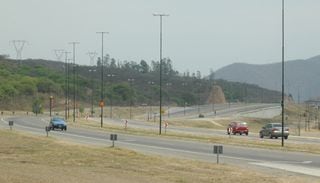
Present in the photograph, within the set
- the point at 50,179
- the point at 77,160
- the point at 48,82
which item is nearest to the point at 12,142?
the point at 77,160

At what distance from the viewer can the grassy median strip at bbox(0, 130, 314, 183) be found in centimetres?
2016

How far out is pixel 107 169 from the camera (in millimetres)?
23562

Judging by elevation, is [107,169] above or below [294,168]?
above

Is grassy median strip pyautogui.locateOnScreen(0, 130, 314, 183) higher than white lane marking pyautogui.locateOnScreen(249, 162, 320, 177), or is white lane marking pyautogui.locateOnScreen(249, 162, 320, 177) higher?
grassy median strip pyautogui.locateOnScreen(0, 130, 314, 183)

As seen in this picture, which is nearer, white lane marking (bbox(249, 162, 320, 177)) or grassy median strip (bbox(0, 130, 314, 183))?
grassy median strip (bbox(0, 130, 314, 183))

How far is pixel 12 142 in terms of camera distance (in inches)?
1540

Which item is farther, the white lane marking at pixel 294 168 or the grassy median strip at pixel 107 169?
the white lane marking at pixel 294 168

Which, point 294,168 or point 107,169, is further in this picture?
point 294,168

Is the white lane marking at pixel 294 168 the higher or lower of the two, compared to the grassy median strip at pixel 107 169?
lower

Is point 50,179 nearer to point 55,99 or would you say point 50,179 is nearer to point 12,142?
point 12,142

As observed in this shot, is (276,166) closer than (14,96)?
Yes

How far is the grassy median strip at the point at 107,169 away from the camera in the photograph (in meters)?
20.2

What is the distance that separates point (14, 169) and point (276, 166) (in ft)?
37.2

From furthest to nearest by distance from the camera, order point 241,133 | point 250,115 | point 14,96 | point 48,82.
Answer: point 48,82, point 14,96, point 250,115, point 241,133
